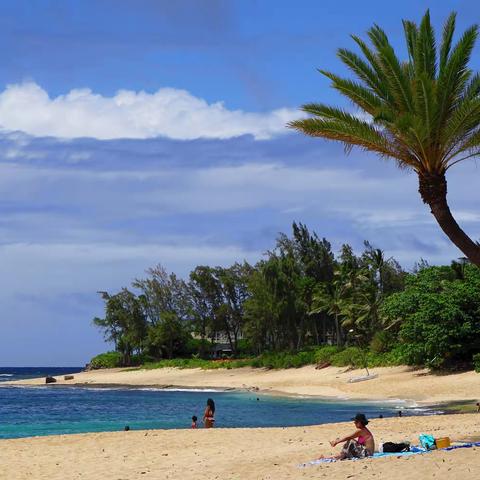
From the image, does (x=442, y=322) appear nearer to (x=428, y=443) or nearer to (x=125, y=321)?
(x=428, y=443)

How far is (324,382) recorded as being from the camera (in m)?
54.7

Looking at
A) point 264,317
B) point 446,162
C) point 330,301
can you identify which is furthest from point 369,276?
point 446,162

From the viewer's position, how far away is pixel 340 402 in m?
42.1

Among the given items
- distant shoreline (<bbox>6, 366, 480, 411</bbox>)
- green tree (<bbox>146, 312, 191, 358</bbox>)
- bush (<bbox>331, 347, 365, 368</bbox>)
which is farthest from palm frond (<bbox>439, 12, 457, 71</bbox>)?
green tree (<bbox>146, 312, 191, 358</bbox>)

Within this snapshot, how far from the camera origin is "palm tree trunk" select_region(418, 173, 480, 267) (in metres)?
17.6

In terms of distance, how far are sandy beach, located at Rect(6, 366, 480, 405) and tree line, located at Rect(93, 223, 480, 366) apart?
209 centimetres

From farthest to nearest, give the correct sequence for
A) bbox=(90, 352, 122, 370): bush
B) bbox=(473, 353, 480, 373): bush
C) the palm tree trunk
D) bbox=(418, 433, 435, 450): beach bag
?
bbox=(90, 352, 122, 370): bush → bbox=(473, 353, 480, 373): bush → the palm tree trunk → bbox=(418, 433, 435, 450): beach bag

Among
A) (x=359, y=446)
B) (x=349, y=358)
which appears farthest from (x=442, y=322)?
(x=359, y=446)

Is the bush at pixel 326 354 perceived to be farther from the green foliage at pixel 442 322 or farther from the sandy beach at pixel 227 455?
the sandy beach at pixel 227 455

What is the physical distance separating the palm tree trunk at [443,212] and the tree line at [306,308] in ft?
→ 91.7

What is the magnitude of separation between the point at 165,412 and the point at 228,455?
23306 millimetres

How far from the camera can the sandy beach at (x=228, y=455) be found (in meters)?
14.7

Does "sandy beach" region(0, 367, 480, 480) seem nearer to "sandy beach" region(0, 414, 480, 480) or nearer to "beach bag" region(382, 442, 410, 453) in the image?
"sandy beach" region(0, 414, 480, 480)

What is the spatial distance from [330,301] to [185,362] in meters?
20.6
